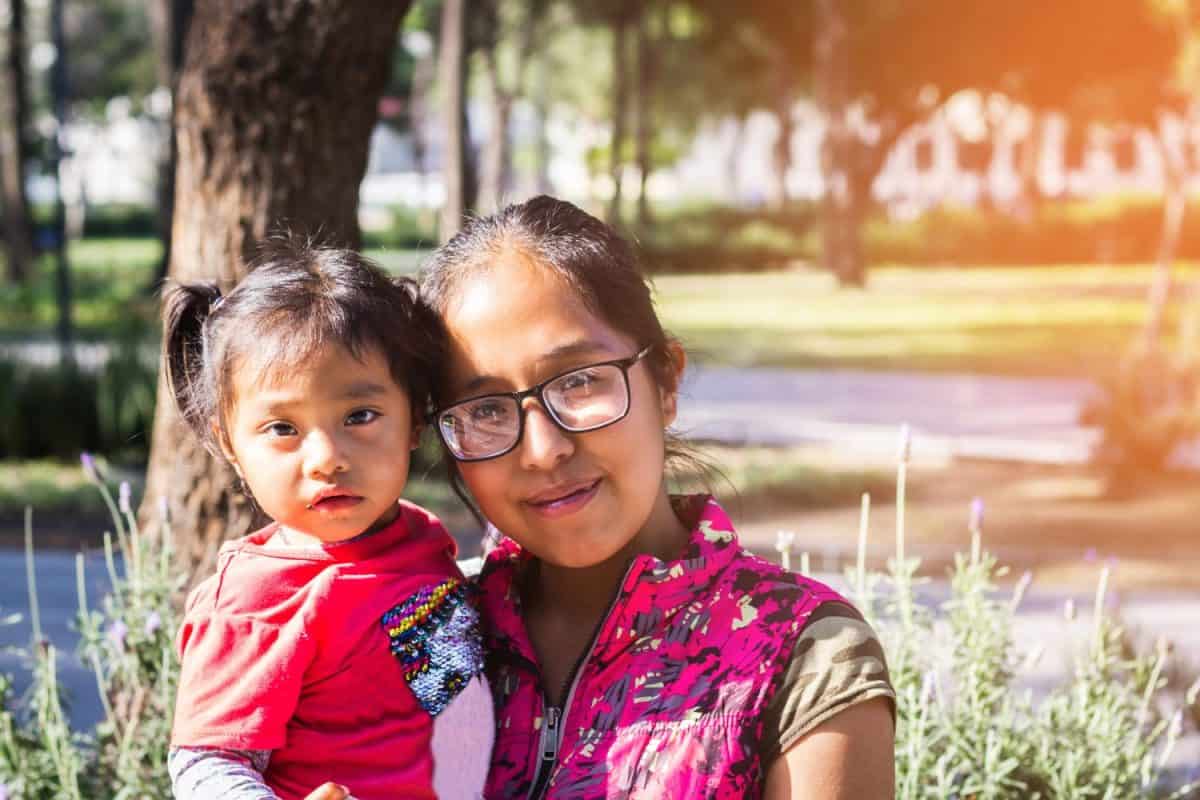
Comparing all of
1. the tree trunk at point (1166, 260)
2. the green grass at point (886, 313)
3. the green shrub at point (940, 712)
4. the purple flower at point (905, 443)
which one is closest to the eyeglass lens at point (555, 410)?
the purple flower at point (905, 443)

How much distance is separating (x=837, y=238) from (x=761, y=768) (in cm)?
2996

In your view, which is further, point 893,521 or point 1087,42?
point 1087,42

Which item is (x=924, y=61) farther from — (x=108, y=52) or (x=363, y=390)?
(x=363, y=390)

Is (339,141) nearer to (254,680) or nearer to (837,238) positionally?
(254,680)

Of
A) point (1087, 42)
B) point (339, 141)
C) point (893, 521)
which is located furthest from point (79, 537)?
point (1087, 42)

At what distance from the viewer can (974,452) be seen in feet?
38.2

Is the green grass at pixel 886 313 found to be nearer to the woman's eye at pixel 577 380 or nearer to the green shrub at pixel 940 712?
the green shrub at pixel 940 712

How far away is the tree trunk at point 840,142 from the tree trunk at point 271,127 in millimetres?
24378

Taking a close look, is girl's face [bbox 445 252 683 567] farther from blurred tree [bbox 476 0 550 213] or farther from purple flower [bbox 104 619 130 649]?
blurred tree [bbox 476 0 550 213]

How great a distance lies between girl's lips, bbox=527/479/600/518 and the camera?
6.79 ft

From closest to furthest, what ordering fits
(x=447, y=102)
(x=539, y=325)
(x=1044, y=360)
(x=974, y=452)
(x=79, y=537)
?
(x=539, y=325), (x=79, y=537), (x=974, y=452), (x=447, y=102), (x=1044, y=360)

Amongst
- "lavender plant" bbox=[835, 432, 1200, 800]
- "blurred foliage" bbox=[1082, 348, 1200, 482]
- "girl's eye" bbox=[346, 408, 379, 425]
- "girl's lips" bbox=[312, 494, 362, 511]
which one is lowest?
"blurred foliage" bbox=[1082, 348, 1200, 482]

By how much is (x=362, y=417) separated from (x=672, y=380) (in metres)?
0.44

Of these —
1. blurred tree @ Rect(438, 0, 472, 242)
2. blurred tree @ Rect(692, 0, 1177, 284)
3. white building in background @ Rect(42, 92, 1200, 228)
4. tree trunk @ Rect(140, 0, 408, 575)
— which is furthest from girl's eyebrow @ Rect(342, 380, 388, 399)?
white building in background @ Rect(42, 92, 1200, 228)
